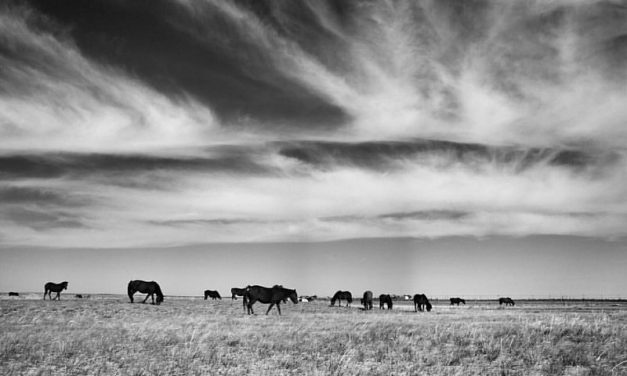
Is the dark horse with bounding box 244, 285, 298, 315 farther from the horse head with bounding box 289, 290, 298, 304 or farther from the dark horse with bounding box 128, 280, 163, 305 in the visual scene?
the dark horse with bounding box 128, 280, 163, 305

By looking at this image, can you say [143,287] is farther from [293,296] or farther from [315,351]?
[315,351]

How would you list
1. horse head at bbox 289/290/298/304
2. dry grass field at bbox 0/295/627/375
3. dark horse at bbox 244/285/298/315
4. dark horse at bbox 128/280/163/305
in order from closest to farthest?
dry grass field at bbox 0/295/627/375 < dark horse at bbox 244/285/298/315 < horse head at bbox 289/290/298/304 < dark horse at bbox 128/280/163/305

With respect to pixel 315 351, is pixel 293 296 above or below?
above

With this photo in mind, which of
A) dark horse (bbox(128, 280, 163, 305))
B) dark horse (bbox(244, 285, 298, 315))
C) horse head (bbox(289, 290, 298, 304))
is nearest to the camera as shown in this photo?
dark horse (bbox(244, 285, 298, 315))

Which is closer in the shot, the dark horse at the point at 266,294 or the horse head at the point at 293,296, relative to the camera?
the dark horse at the point at 266,294

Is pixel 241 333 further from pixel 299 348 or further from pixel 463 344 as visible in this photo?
pixel 463 344

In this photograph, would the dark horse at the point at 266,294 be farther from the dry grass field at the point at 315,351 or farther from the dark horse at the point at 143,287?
the dry grass field at the point at 315,351

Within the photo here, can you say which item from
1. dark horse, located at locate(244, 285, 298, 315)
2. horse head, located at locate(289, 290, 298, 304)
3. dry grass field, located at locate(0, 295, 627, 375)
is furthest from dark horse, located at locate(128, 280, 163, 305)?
dry grass field, located at locate(0, 295, 627, 375)

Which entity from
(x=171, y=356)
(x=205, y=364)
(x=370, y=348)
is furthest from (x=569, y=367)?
(x=171, y=356)

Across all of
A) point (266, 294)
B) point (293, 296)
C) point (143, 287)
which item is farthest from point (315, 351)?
point (143, 287)

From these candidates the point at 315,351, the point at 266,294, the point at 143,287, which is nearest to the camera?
the point at 315,351

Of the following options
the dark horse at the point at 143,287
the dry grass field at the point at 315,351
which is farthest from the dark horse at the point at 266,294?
the dry grass field at the point at 315,351

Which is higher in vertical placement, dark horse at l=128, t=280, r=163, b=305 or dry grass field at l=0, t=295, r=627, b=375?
dark horse at l=128, t=280, r=163, b=305

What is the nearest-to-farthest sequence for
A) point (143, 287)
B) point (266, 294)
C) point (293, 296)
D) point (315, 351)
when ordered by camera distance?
point (315, 351) → point (266, 294) → point (293, 296) → point (143, 287)
